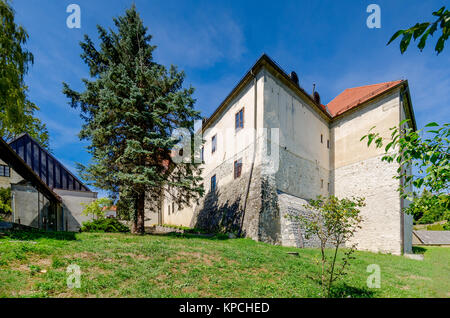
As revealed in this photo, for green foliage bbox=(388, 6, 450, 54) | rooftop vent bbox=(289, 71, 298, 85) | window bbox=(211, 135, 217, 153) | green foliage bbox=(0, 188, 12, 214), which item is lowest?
green foliage bbox=(0, 188, 12, 214)

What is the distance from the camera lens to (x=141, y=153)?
1028 centimetres

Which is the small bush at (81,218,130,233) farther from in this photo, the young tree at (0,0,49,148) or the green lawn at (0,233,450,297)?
the young tree at (0,0,49,148)

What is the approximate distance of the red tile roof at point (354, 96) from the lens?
16.1 metres

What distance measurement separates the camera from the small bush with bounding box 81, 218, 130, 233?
11023 mm

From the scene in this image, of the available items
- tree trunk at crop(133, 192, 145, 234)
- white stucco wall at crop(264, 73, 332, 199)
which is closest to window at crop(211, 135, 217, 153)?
white stucco wall at crop(264, 73, 332, 199)

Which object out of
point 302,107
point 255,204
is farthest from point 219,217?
point 302,107

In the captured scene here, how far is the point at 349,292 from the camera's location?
16.8 feet

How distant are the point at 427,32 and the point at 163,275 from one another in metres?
5.78

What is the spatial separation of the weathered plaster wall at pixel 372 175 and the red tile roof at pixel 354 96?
69cm

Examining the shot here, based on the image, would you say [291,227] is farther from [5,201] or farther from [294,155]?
[5,201]

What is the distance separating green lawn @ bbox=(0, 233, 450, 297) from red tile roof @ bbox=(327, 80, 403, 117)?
13039mm

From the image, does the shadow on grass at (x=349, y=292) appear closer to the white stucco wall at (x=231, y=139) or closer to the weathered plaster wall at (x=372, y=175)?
the white stucco wall at (x=231, y=139)

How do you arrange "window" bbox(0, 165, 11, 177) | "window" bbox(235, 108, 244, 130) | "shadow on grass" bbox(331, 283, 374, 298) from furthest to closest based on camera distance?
1. "window" bbox(235, 108, 244, 130)
2. "window" bbox(0, 165, 11, 177)
3. "shadow on grass" bbox(331, 283, 374, 298)

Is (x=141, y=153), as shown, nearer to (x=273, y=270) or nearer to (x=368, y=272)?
(x=273, y=270)
